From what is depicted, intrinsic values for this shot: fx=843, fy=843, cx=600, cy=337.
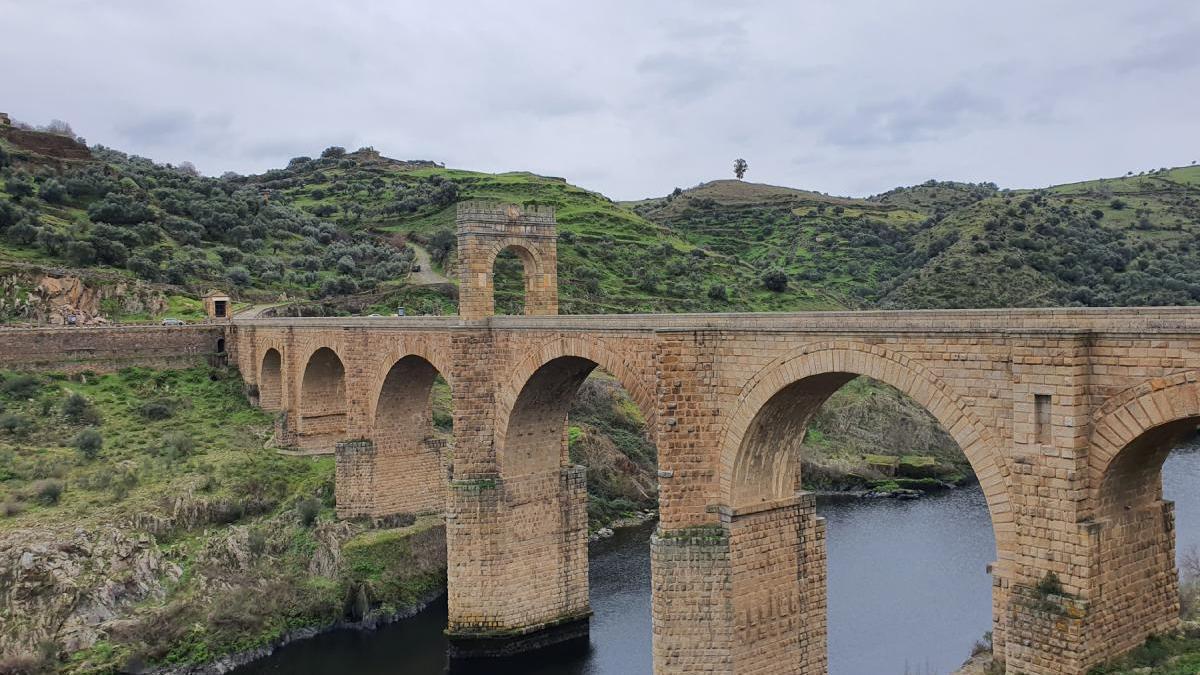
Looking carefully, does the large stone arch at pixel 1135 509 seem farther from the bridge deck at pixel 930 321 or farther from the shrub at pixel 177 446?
the shrub at pixel 177 446

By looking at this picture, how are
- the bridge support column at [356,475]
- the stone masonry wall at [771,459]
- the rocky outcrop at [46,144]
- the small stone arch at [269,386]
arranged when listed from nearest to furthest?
the stone masonry wall at [771,459], the bridge support column at [356,475], the small stone arch at [269,386], the rocky outcrop at [46,144]

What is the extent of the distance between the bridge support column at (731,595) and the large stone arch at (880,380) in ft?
2.93

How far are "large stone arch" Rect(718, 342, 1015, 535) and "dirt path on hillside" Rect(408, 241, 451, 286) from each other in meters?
39.6

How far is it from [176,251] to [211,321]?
11.3 meters

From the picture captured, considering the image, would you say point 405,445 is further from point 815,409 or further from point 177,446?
point 815,409

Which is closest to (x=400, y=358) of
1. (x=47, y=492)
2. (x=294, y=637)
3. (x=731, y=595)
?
(x=294, y=637)

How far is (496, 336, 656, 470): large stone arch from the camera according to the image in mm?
17516

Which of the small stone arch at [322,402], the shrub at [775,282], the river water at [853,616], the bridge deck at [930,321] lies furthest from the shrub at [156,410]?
the shrub at [775,282]

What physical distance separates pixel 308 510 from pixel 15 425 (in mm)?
12258

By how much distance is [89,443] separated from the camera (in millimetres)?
29812

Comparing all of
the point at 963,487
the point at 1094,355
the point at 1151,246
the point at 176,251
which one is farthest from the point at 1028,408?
the point at 1151,246

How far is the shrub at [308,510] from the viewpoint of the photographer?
91.0ft

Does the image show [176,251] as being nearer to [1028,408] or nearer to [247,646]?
[247,646]

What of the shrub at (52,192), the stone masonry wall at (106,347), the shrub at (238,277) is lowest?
the stone masonry wall at (106,347)
